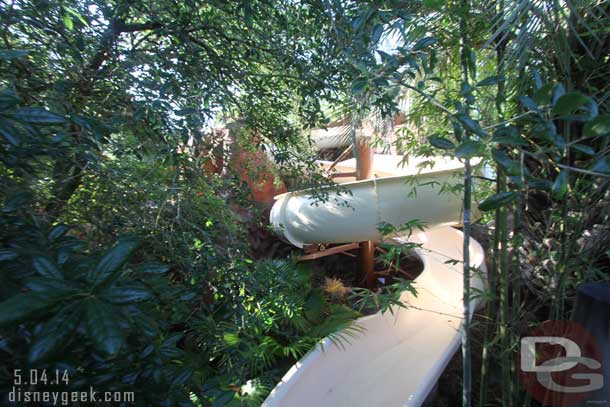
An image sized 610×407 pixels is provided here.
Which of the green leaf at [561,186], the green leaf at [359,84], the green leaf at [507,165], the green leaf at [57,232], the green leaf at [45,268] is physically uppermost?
the green leaf at [359,84]

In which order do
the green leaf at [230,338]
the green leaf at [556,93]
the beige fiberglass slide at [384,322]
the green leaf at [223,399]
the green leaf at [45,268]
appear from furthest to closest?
the beige fiberglass slide at [384,322] → the green leaf at [230,338] → the green leaf at [223,399] → the green leaf at [556,93] → the green leaf at [45,268]

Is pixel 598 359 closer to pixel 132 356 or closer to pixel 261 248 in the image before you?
pixel 132 356

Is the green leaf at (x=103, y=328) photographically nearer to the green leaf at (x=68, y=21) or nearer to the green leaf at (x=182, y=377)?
the green leaf at (x=182, y=377)

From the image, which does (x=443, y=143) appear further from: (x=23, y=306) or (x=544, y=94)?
(x=23, y=306)

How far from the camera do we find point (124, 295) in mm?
438

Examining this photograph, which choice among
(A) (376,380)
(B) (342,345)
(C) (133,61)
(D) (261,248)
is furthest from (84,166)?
(D) (261,248)

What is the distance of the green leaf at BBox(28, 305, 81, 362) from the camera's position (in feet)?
1.24

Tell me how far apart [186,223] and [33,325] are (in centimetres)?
78

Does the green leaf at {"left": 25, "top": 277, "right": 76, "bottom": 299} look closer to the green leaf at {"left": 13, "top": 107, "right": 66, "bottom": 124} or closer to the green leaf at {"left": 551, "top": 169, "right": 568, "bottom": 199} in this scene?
the green leaf at {"left": 13, "top": 107, "right": 66, "bottom": 124}

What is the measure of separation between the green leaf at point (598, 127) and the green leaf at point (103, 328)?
2.48ft

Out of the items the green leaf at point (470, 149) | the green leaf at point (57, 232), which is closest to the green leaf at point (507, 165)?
the green leaf at point (470, 149)

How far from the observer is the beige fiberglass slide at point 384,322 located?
100 inches

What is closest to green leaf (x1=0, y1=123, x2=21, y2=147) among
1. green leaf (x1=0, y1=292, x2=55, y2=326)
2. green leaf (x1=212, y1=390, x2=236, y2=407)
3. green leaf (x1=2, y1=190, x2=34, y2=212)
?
green leaf (x1=2, y1=190, x2=34, y2=212)

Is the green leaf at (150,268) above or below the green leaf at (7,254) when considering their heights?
below
